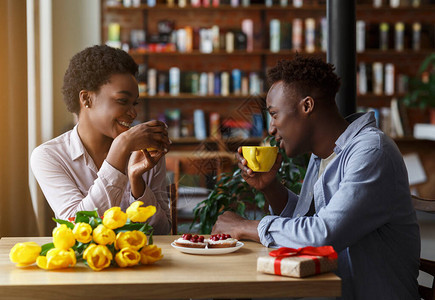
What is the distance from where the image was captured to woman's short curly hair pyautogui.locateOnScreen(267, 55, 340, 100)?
1.74m

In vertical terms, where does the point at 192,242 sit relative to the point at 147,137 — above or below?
below

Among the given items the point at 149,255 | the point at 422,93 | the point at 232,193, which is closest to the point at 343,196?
the point at 149,255

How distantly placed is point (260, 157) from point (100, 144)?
0.63 meters

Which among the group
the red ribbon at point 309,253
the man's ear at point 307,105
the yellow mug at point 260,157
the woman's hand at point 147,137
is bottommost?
the red ribbon at point 309,253

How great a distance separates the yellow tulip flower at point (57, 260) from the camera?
47.6 inches

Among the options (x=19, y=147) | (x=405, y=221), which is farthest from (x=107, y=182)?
(x=19, y=147)

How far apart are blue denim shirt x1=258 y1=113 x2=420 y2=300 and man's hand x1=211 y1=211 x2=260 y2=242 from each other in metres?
0.03

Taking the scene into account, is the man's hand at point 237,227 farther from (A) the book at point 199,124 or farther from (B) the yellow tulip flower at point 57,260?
(A) the book at point 199,124

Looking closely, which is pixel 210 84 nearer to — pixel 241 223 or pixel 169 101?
pixel 169 101

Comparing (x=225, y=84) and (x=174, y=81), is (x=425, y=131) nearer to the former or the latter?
(x=225, y=84)

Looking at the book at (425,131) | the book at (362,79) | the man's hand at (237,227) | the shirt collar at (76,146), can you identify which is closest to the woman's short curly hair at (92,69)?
the shirt collar at (76,146)

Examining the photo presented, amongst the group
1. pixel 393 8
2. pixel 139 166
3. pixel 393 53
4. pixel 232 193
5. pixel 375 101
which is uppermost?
pixel 393 8

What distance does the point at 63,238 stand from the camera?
1.22 meters

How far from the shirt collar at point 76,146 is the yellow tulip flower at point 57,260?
0.72 m
